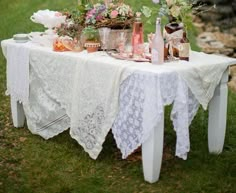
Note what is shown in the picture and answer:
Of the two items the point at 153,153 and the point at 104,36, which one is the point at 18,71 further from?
the point at 153,153

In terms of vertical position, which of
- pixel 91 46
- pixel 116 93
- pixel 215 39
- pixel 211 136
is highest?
pixel 91 46

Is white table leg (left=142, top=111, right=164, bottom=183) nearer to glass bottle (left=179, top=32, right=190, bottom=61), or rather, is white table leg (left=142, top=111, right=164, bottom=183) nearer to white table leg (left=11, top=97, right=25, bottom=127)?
glass bottle (left=179, top=32, right=190, bottom=61)

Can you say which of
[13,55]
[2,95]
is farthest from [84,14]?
[2,95]

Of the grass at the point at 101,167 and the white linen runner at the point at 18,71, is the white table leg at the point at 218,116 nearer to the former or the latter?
the grass at the point at 101,167

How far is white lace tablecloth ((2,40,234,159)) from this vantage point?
3.26 m

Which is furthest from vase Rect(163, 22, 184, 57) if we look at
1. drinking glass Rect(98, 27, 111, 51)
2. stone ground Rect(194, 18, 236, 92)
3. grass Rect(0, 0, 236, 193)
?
stone ground Rect(194, 18, 236, 92)

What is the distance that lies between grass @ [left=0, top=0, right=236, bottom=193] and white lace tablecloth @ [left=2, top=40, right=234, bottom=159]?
0.17m

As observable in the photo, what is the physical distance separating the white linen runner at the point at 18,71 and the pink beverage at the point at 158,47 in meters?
1.20

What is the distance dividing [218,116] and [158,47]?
0.77 m

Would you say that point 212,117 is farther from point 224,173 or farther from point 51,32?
point 51,32

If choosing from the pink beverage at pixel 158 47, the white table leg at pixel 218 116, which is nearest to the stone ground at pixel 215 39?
the white table leg at pixel 218 116

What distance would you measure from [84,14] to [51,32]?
365mm

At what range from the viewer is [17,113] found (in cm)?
460

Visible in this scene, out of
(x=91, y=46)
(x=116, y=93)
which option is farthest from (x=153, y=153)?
(x=91, y=46)
